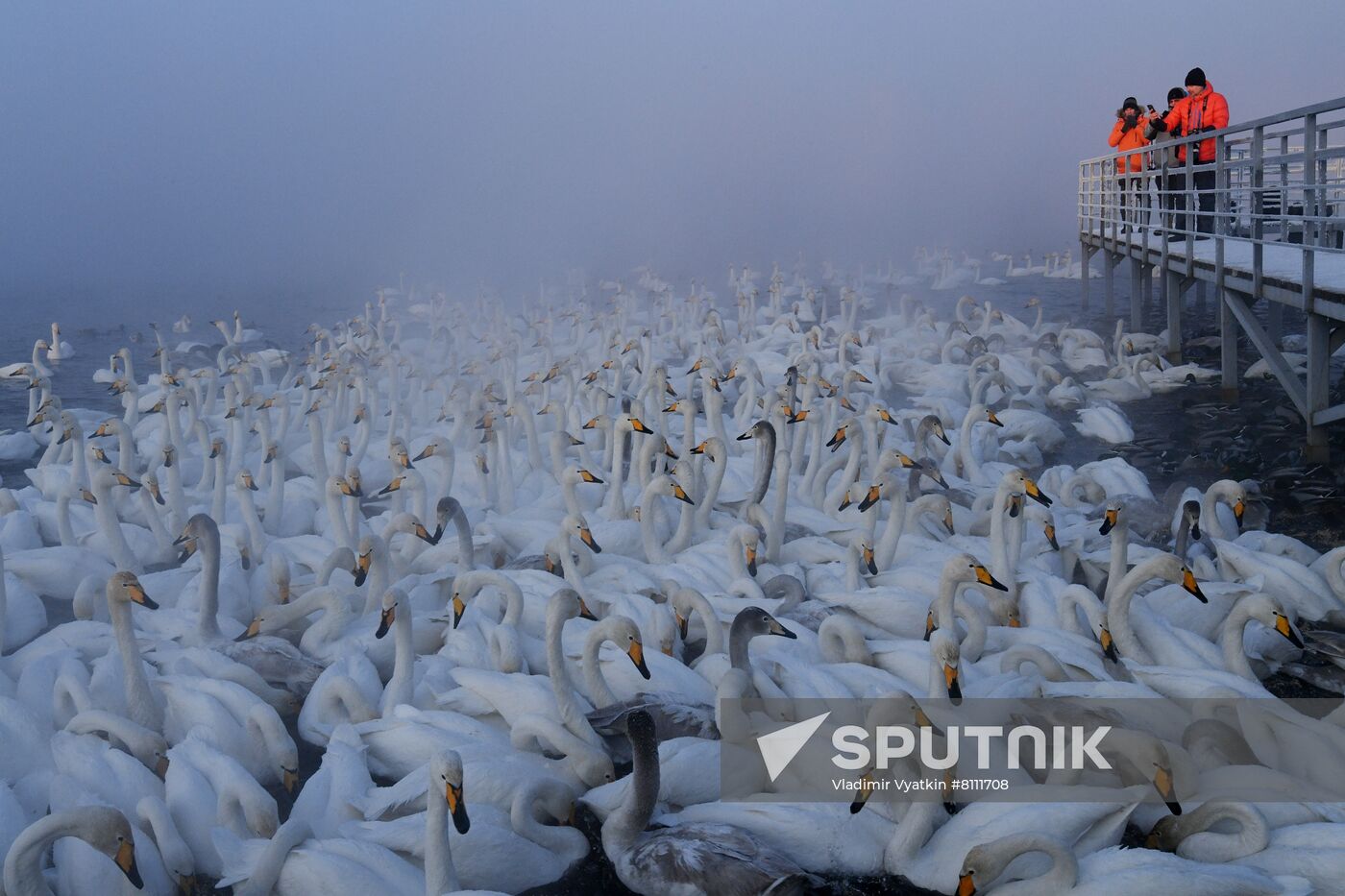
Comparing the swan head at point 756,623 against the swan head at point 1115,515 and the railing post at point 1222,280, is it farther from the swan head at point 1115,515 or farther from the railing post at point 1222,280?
the railing post at point 1222,280

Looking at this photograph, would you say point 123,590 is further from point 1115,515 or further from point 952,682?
point 1115,515

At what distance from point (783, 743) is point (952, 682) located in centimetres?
85

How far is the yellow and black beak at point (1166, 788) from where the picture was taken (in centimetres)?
516

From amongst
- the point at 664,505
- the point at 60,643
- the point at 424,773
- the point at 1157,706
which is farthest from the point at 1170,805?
the point at 60,643

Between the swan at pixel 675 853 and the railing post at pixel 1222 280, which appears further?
the railing post at pixel 1222 280

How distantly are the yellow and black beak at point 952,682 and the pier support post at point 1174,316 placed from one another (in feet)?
42.4

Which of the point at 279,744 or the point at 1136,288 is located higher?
the point at 1136,288

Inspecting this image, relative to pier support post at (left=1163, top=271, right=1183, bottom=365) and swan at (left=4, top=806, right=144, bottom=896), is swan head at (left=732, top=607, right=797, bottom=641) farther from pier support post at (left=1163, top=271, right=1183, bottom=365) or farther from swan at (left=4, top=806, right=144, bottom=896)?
pier support post at (left=1163, top=271, right=1183, bottom=365)

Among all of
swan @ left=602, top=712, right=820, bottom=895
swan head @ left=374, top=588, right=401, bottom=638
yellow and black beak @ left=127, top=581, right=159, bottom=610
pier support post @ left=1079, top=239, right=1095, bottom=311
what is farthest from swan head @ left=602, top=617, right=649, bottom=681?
pier support post @ left=1079, top=239, right=1095, bottom=311

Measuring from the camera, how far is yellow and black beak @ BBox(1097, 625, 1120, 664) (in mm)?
6367

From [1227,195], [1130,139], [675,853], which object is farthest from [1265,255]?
[675,853]

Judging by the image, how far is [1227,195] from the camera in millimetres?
13492

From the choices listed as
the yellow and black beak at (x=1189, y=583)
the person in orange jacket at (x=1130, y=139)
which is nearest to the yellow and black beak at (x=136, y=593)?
the yellow and black beak at (x=1189, y=583)

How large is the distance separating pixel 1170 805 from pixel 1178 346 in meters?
13.6
